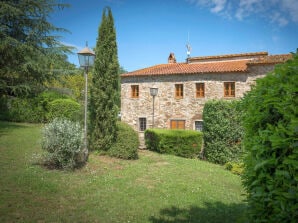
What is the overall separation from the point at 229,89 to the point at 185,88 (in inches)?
141

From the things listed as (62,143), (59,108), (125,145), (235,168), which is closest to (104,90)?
(125,145)

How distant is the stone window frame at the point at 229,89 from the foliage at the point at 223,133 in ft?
22.2

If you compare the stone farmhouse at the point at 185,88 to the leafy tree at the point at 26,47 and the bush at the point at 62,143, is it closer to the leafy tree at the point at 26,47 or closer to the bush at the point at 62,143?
the leafy tree at the point at 26,47

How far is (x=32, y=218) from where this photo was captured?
453 cm

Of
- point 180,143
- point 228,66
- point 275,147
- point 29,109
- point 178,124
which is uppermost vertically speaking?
point 228,66

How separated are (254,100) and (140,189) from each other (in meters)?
4.77

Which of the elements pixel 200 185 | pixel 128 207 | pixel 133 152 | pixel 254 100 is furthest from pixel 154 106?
pixel 254 100

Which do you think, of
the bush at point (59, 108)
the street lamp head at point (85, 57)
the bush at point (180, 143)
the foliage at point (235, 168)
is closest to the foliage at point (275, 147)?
the street lamp head at point (85, 57)

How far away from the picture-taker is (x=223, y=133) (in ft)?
41.2

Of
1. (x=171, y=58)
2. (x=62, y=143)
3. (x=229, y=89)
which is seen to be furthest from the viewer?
(x=171, y=58)

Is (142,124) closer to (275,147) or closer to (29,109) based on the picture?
(29,109)

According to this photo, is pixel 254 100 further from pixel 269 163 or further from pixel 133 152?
pixel 133 152

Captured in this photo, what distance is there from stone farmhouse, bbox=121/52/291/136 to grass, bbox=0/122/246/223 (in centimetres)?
1113

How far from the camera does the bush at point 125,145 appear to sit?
10328 millimetres
